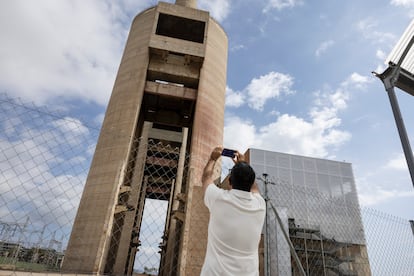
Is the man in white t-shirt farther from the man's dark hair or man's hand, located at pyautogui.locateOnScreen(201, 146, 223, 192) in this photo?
man's hand, located at pyautogui.locateOnScreen(201, 146, 223, 192)

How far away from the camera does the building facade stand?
1081 cm

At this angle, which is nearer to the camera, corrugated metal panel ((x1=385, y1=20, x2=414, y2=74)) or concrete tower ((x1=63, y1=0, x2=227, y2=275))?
corrugated metal panel ((x1=385, y1=20, x2=414, y2=74))

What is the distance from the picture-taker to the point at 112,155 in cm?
988

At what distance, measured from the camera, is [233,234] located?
1.46m

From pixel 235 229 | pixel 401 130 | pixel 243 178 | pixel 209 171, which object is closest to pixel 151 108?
pixel 401 130

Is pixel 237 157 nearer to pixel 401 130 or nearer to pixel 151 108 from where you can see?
pixel 401 130

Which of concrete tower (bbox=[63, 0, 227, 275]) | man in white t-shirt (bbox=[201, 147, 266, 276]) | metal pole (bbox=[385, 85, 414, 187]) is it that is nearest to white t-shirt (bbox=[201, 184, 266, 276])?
man in white t-shirt (bbox=[201, 147, 266, 276])

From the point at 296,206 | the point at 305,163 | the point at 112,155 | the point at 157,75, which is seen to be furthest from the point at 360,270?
the point at 157,75

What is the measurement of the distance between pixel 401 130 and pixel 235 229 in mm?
4533

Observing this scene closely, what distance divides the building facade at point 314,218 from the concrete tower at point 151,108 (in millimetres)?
4522

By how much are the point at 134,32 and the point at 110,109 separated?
15.6 feet

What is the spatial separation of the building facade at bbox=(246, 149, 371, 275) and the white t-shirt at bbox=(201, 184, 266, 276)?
5.90m

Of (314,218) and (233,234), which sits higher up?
(314,218)

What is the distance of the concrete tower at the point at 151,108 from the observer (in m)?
9.07
